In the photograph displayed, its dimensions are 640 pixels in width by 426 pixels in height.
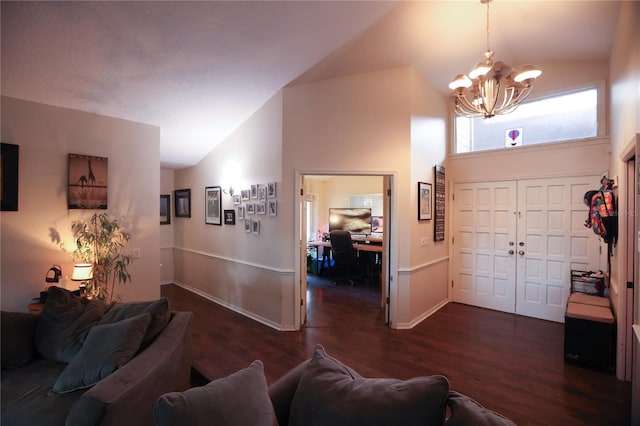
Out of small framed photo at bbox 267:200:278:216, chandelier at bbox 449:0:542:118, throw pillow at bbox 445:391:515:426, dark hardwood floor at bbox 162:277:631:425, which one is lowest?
dark hardwood floor at bbox 162:277:631:425

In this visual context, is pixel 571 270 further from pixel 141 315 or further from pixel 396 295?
pixel 141 315

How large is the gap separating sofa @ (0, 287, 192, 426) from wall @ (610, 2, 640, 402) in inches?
117

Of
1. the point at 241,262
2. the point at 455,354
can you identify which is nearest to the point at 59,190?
the point at 241,262

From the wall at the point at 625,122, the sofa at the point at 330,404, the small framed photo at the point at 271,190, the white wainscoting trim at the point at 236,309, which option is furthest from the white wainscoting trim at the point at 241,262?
the wall at the point at 625,122

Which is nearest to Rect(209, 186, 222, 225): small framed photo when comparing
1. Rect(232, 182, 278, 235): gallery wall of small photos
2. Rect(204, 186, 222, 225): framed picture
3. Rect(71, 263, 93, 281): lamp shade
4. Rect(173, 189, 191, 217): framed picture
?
Rect(204, 186, 222, 225): framed picture

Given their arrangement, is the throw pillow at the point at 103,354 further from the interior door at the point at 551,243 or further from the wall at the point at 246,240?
the interior door at the point at 551,243

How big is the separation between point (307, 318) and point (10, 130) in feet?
12.6

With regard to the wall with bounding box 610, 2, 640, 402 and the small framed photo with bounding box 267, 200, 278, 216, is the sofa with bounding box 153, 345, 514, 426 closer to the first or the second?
the wall with bounding box 610, 2, 640, 402

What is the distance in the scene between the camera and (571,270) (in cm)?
389

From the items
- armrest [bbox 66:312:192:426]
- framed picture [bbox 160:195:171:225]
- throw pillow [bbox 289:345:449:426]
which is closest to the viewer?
throw pillow [bbox 289:345:449:426]

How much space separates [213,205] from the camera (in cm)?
498

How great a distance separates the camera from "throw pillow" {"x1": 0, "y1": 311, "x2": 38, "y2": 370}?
6.71ft

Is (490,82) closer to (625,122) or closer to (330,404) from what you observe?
(625,122)

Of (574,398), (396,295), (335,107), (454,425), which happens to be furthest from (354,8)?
(574,398)
